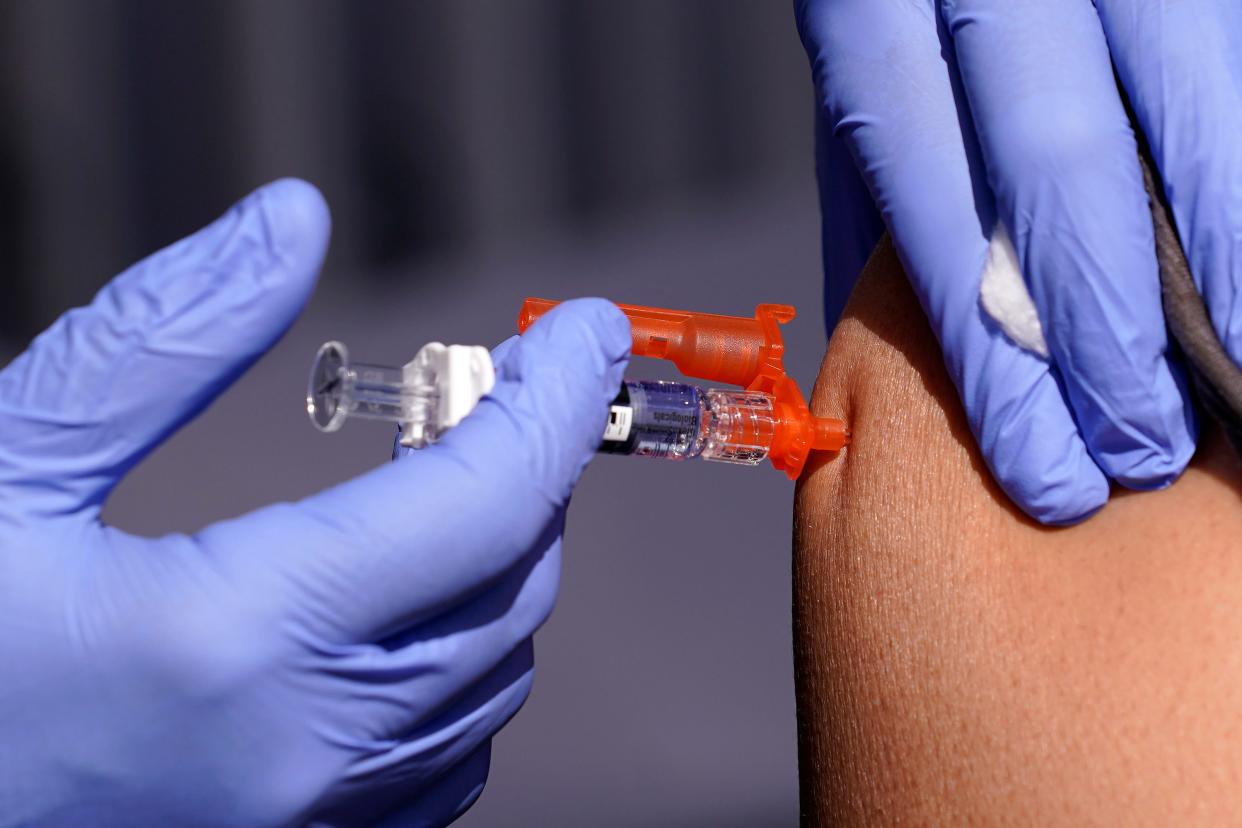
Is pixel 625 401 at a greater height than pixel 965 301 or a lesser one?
lesser

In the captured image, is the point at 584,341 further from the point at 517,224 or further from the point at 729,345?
the point at 517,224

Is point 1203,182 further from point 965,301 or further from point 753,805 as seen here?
point 753,805

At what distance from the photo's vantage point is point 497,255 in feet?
9.41

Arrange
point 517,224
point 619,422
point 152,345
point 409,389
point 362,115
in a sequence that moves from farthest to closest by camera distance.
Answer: point 517,224, point 362,115, point 619,422, point 409,389, point 152,345

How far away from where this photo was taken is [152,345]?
0.88 metres

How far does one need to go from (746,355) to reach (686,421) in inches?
5.0

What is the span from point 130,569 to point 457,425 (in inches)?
12.2

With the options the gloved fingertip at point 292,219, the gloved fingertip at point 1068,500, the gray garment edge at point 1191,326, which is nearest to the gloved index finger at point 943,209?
the gloved fingertip at point 1068,500

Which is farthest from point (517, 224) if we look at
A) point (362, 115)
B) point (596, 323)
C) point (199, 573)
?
point (199, 573)

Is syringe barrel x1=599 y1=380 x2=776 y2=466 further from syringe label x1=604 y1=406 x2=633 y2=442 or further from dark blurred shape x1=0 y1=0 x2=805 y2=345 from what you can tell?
dark blurred shape x1=0 y1=0 x2=805 y2=345

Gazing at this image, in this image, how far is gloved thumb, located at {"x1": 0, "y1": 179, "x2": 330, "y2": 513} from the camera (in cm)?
88

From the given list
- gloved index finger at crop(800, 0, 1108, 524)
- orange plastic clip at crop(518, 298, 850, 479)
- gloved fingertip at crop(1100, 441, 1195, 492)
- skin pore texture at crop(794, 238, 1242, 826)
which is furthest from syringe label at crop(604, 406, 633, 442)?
gloved fingertip at crop(1100, 441, 1195, 492)

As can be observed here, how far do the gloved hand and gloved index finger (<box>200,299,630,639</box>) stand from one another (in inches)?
14.8

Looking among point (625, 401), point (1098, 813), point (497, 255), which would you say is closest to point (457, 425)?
point (625, 401)
